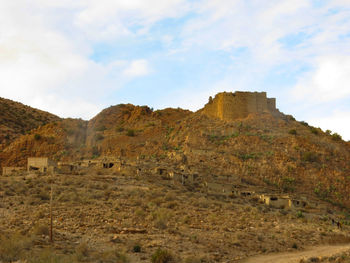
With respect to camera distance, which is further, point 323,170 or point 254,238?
point 323,170

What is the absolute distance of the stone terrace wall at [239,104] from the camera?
4553cm

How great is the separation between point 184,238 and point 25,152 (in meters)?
30.5

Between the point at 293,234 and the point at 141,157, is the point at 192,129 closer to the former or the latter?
the point at 141,157

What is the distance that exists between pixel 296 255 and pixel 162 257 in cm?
608

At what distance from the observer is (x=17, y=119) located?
197 feet

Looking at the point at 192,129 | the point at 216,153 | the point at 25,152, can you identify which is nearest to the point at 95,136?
the point at 25,152

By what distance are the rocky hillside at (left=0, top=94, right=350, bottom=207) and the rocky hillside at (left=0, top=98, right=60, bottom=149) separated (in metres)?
4.68

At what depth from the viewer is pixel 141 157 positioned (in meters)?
40.8

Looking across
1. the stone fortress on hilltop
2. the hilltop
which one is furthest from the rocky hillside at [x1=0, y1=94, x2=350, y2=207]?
the stone fortress on hilltop

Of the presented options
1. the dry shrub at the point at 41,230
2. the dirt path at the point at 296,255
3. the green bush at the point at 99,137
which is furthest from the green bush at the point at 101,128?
the dry shrub at the point at 41,230

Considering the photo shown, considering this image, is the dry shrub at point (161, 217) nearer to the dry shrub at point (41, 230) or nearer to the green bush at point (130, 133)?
the dry shrub at point (41, 230)

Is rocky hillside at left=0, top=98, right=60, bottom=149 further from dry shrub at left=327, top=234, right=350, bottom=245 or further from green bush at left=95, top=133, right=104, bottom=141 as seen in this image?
dry shrub at left=327, top=234, right=350, bottom=245

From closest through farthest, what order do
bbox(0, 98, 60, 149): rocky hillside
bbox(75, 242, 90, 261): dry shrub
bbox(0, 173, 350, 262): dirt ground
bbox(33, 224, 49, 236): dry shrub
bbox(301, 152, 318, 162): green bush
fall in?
bbox(75, 242, 90, 261): dry shrub → bbox(0, 173, 350, 262): dirt ground → bbox(33, 224, 49, 236): dry shrub → bbox(301, 152, 318, 162): green bush → bbox(0, 98, 60, 149): rocky hillside

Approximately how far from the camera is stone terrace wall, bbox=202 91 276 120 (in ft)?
149
